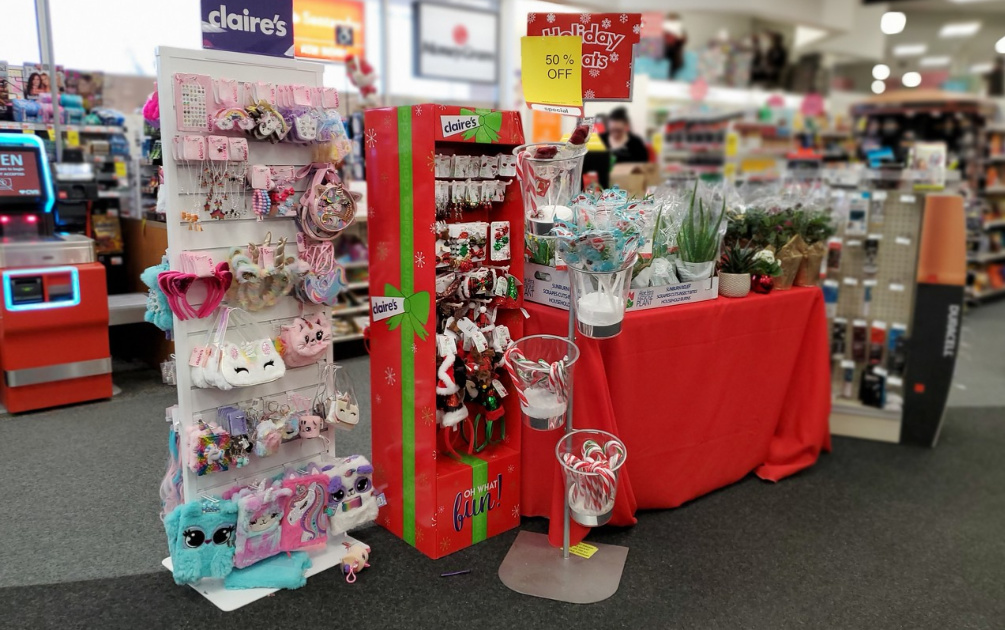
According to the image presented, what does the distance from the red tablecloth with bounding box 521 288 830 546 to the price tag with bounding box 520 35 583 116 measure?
0.78 m

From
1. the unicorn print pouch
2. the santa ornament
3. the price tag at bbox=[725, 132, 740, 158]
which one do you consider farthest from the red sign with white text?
the price tag at bbox=[725, 132, 740, 158]

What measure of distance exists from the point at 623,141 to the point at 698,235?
11.5 feet

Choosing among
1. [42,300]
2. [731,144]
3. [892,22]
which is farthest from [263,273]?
[892,22]

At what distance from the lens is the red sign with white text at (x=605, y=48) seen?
108 inches

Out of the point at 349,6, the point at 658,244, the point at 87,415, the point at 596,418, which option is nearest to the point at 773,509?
the point at 596,418

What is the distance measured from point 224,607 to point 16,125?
326cm

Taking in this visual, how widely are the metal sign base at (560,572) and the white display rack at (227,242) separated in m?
0.65

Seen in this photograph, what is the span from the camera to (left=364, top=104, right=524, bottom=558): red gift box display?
8.49ft

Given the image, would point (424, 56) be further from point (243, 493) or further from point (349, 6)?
point (243, 493)

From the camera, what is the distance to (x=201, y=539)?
2.46m

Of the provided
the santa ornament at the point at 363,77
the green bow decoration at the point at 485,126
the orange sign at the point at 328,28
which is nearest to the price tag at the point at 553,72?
the green bow decoration at the point at 485,126

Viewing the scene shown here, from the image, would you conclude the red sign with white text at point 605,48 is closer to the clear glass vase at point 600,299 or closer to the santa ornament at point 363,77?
the clear glass vase at point 600,299

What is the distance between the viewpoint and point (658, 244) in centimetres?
313

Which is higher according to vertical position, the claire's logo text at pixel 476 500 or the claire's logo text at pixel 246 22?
the claire's logo text at pixel 246 22
